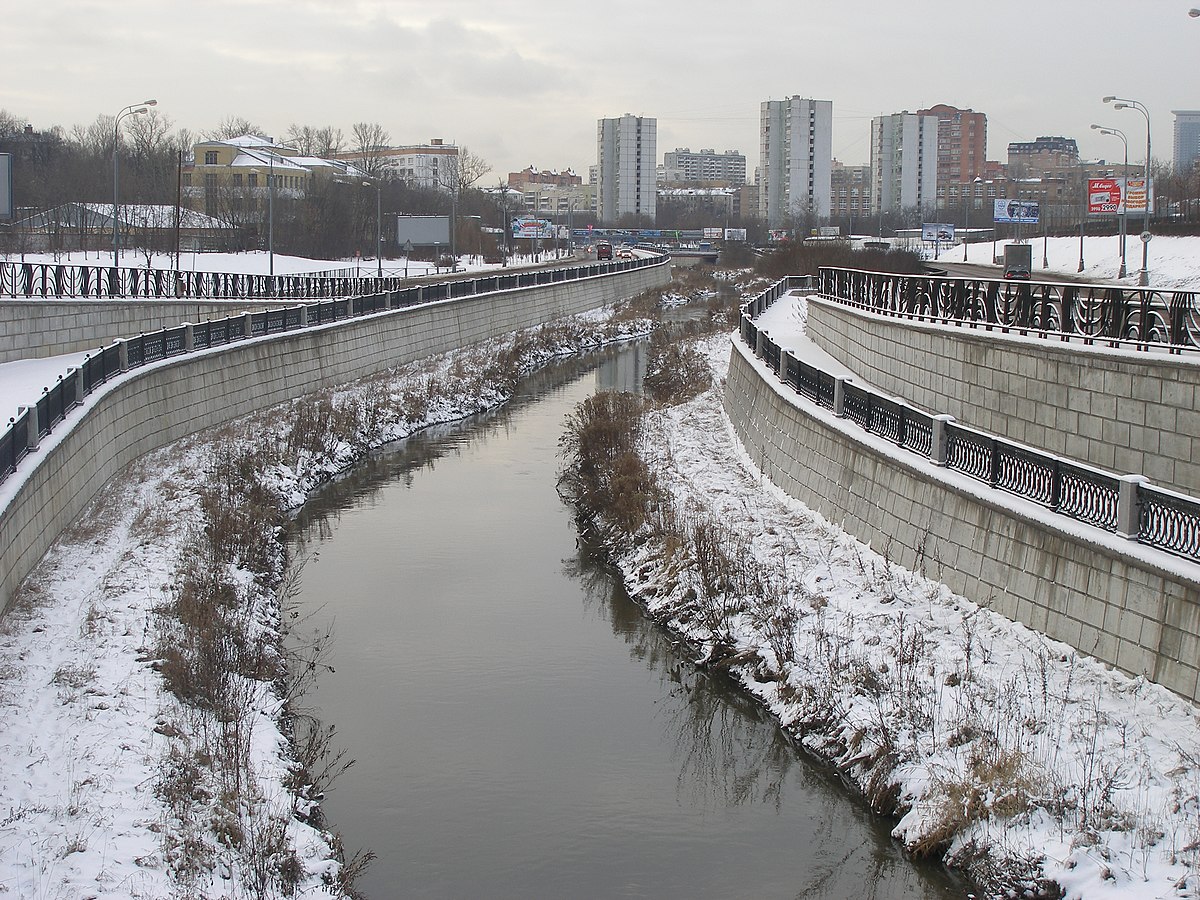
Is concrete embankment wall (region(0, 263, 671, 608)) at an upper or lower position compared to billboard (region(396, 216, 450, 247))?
lower

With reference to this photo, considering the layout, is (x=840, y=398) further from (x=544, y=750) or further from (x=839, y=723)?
(x=544, y=750)

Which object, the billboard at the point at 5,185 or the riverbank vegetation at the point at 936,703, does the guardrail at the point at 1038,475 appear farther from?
the billboard at the point at 5,185

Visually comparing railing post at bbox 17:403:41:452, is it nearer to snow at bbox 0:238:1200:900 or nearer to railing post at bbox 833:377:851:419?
snow at bbox 0:238:1200:900

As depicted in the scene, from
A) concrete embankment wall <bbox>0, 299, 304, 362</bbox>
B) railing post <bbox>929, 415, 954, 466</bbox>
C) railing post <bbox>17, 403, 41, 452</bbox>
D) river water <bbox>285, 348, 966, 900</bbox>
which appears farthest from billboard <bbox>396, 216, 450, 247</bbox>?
railing post <bbox>929, 415, 954, 466</bbox>

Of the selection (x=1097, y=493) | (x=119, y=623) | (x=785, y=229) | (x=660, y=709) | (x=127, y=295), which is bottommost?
(x=660, y=709)

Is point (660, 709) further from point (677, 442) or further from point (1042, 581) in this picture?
point (677, 442)

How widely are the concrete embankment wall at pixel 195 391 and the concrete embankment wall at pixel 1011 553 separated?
33.0 feet

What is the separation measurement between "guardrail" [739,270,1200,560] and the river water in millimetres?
3532

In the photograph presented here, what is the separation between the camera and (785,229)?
15650 cm

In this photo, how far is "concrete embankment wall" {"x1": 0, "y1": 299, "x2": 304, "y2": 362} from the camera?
2916 centimetres

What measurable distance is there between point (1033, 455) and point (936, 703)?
2.88 metres

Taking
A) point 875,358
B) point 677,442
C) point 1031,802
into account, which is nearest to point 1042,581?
point 1031,802

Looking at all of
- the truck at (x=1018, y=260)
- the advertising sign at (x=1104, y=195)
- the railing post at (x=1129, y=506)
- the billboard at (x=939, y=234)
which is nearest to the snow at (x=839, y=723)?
the railing post at (x=1129, y=506)

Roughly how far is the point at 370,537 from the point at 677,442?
798 cm
